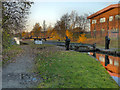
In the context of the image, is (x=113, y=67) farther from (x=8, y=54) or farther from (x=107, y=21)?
(x=107, y=21)

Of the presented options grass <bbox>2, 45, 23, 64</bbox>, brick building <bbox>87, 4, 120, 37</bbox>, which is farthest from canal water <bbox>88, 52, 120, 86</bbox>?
brick building <bbox>87, 4, 120, 37</bbox>

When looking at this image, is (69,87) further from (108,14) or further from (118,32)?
(108,14)

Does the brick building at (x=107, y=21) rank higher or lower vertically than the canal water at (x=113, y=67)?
higher

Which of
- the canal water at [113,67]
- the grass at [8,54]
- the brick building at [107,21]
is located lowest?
the canal water at [113,67]

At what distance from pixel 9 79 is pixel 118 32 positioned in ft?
91.9

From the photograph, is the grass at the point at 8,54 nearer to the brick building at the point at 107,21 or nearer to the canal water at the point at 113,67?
the canal water at the point at 113,67

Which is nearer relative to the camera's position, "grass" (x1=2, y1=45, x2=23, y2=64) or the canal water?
the canal water

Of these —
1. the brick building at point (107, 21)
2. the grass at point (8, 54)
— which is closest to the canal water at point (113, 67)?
the grass at point (8, 54)

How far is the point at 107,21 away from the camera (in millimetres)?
33156

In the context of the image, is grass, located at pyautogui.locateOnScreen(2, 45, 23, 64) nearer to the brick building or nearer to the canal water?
the canal water

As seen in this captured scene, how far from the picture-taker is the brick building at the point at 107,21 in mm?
29656

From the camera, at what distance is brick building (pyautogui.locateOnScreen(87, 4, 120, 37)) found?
1168 inches

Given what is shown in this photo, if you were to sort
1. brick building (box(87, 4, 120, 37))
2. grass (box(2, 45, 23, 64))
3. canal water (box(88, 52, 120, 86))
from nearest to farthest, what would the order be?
canal water (box(88, 52, 120, 86)) → grass (box(2, 45, 23, 64)) → brick building (box(87, 4, 120, 37))

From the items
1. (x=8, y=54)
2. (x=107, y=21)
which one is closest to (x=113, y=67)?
(x=8, y=54)
